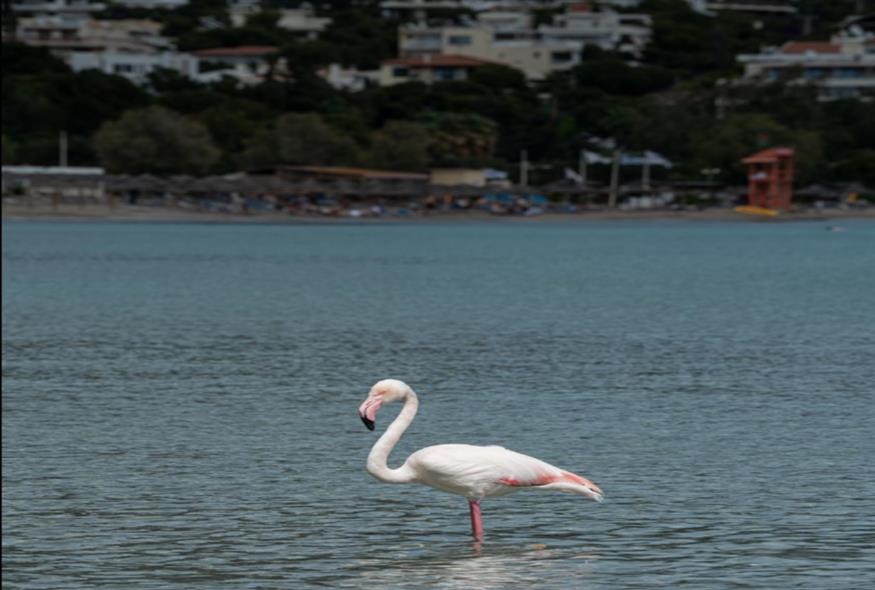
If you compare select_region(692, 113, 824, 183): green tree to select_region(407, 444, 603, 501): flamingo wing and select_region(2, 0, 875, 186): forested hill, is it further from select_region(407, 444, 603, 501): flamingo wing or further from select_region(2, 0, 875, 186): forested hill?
select_region(407, 444, 603, 501): flamingo wing

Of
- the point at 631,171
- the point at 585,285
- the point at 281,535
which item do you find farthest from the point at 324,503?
the point at 631,171

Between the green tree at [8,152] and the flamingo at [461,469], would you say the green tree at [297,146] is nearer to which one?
the green tree at [8,152]

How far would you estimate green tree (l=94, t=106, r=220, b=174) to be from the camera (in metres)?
168

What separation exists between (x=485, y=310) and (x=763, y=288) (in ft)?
68.1

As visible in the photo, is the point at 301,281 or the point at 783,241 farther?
the point at 783,241

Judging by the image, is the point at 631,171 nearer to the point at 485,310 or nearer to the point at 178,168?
the point at 178,168

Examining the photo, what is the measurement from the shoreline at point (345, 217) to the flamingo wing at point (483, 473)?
487ft

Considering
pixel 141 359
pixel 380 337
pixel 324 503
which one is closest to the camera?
pixel 324 503

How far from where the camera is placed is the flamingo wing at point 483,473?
57.1 ft

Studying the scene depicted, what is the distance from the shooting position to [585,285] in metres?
79.5

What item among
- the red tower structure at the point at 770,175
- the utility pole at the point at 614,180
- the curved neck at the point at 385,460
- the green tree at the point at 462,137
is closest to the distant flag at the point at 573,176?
the utility pole at the point at 614,180

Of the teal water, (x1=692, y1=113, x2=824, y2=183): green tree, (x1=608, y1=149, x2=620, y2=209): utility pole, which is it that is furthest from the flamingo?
(x1=692, y1=113, x2=824, y2=183): green tree

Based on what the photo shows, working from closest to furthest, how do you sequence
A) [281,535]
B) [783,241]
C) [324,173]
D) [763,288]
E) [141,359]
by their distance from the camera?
[281,535] → [141,359] → [763,288] → [783,241] → [324,173]

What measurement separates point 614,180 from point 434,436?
5801 inches
